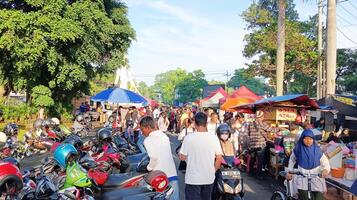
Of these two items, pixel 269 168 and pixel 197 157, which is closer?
pixel 197 157

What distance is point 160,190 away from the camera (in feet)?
17.2

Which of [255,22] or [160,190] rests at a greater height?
[255,22]

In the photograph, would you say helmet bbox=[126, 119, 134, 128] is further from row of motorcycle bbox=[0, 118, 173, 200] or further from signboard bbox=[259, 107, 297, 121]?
row of motorcycle bbox=[0, 118, 173, 200]

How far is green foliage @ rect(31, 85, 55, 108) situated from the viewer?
23875mm

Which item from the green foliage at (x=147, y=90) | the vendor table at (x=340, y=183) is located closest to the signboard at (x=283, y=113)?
the vendor table at (x=340, y=183)

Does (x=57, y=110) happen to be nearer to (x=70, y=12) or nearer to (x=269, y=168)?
(x=70, y=12)

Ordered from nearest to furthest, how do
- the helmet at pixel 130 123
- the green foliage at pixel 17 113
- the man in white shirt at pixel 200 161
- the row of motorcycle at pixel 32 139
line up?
the man in white shirt at pixel 200 161, the row of motorcycle at pixel 32 139, the helmet at pixel 130 123, the green foliage at pixel 17 113

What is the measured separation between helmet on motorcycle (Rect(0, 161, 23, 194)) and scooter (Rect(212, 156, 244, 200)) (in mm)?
3267

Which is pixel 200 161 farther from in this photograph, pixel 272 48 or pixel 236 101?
pixel 272 48

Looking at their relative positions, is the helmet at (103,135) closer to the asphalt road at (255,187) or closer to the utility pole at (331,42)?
the asphalt road at (255,187)

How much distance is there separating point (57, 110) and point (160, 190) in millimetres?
23760

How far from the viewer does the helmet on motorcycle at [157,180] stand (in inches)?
205

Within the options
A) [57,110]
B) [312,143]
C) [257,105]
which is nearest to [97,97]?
[257,105]

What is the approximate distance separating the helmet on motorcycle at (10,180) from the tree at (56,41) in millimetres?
14280
